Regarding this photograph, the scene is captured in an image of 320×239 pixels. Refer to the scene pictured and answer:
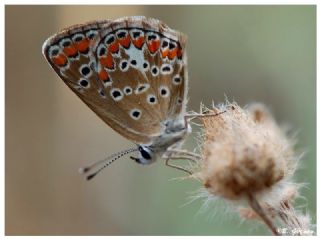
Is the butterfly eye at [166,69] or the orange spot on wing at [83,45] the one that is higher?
the orange spot on wing at [83,45]

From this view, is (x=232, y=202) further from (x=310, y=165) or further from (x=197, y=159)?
(x=310, y=165)

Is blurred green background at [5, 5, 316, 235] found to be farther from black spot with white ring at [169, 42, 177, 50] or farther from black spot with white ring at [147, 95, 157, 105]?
black spot with white ring at [169, 42, 177, 50]

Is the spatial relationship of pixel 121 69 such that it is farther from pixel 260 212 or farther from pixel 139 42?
pixel 260 212


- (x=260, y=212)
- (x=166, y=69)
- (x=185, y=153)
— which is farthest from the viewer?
(x=166, y=69)

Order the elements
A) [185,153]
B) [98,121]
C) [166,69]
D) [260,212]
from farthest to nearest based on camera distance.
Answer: [98,121] → [166,69] → [185,153] → [260,212]

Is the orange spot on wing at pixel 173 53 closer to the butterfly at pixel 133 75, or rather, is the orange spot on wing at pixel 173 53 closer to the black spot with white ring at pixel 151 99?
the butterfly at pixel 133 75

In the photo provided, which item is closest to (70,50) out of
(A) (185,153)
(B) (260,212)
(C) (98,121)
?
(A) (185,153)

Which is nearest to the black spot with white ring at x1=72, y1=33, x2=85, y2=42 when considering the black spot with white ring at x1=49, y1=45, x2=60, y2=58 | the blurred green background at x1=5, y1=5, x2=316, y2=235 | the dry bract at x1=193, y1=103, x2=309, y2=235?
the black spot with white ring at x1=49, y1=45, x2=60, y2=58

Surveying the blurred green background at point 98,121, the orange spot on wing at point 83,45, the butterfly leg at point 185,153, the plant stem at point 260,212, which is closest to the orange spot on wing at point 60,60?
the orange spot on wing at point 83,45

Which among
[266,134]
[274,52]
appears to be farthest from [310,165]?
[266,134]
